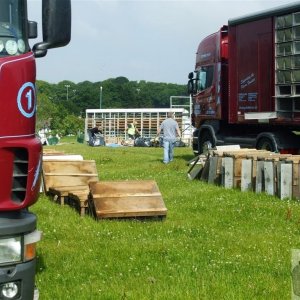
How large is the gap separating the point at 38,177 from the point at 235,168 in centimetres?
894

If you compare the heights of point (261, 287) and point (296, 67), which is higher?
point (296, 67)

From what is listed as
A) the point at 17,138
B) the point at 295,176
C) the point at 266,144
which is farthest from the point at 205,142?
the point at 17,138

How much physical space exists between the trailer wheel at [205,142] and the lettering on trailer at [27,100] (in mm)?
15709

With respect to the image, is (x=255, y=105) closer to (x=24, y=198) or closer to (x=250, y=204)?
(x=250, y=204)

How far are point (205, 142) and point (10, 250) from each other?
1658cm

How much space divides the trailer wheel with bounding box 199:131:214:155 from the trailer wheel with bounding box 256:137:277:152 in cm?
283

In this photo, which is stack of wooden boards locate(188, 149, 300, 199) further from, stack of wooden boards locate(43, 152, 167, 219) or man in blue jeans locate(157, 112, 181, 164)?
man in blue jeans locate(157, 112, 181, 164)

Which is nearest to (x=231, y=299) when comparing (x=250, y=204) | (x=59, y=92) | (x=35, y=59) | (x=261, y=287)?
(x=261, y=287)

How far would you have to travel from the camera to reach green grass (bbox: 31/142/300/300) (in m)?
5.54

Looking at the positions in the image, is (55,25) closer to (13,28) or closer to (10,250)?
(13,28)

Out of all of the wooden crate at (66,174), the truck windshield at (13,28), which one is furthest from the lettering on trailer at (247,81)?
the truck windshield at (13,28)

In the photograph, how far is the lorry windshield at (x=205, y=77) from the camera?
18859mm

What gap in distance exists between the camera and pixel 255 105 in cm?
1650

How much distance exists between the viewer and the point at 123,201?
8898 mm
